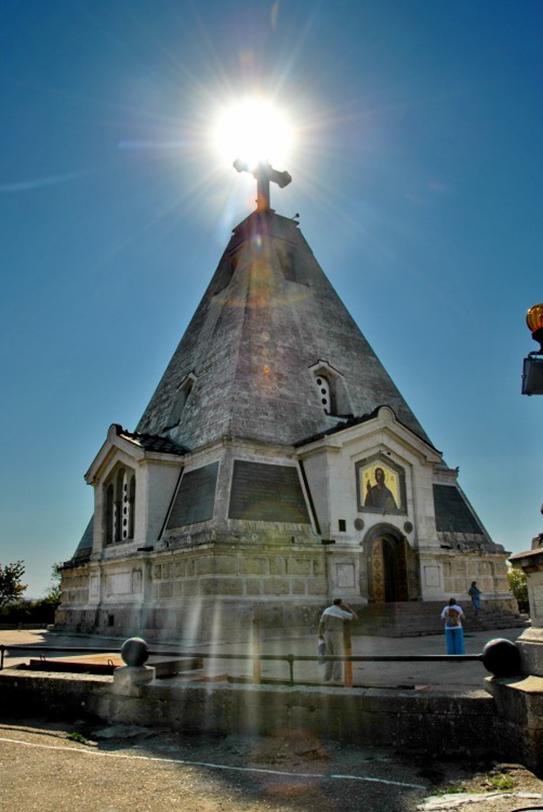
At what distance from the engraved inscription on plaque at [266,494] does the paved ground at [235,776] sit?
436 inches

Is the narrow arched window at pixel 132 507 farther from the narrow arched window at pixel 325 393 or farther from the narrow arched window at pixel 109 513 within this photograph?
the narrow arched window at pixel 325 393

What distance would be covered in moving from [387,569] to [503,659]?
1600cm

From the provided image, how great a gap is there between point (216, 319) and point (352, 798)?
23.8m

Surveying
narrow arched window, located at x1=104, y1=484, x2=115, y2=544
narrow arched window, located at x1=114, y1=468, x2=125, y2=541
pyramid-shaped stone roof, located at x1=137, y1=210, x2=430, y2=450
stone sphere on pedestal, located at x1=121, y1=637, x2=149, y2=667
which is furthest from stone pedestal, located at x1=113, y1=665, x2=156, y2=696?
narrow arched window, located at x1=104, y1=484, x2=115, y2=544


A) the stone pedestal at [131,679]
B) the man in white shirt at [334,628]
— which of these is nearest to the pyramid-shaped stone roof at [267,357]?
the man in white shirt at [334,628]

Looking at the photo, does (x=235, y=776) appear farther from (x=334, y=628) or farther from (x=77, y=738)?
(x=334, y=628)

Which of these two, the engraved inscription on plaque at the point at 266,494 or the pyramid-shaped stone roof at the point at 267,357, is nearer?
the engraved inscription on plaque at the point at 266,494

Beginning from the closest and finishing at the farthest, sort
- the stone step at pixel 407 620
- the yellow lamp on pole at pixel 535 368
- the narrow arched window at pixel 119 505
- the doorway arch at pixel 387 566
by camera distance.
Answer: the yellow lamp on pole at pixel 535 368 → the stone step at pixel 407 620 → the doorway arch at pixel 387 566 → the narrow arched window at pixel 119 505

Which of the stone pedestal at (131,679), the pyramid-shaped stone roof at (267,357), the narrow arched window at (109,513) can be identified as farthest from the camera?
the narrow arched window at (109,513)

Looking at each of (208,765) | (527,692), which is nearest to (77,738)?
(208,765)

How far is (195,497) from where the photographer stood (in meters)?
21.7

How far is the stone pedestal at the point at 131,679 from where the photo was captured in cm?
999

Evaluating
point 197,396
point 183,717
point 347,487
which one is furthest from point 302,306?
point 183,717

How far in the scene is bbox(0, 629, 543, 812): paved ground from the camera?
6160mm
